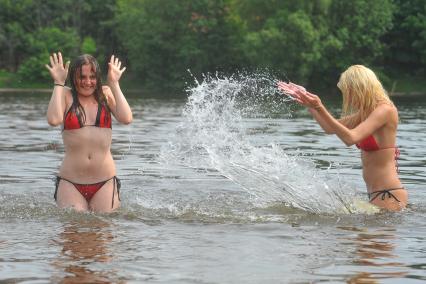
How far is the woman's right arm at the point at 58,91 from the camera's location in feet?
31.3

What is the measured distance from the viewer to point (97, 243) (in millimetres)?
8875

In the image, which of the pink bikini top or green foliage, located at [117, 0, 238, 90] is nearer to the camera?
the pink bikini top

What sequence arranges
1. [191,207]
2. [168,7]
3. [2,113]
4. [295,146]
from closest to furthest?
[191,207], [295,146], [2,113], [168,7]

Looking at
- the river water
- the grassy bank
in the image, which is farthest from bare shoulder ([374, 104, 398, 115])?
the grassy bank

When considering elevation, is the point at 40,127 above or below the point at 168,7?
below

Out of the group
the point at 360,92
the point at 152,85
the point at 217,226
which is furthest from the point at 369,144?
the point at 152,85

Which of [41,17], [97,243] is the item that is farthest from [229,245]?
[41,17]

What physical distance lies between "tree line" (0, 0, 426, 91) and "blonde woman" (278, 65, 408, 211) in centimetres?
5707

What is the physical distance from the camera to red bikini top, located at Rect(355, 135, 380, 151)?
32.5ft

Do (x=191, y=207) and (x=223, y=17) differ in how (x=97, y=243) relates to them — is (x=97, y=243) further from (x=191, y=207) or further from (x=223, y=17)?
(x=223, y=17)

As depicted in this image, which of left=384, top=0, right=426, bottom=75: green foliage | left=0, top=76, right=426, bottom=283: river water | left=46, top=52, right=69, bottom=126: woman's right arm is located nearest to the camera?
left=0, top=76, right=426, bottom=283: river water

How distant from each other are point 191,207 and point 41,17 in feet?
267

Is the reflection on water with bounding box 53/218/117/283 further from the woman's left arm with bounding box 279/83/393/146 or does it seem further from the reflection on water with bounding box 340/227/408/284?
the woman's left arm with bounding box 279/83/393/146

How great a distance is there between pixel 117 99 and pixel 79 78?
1.37 ft
